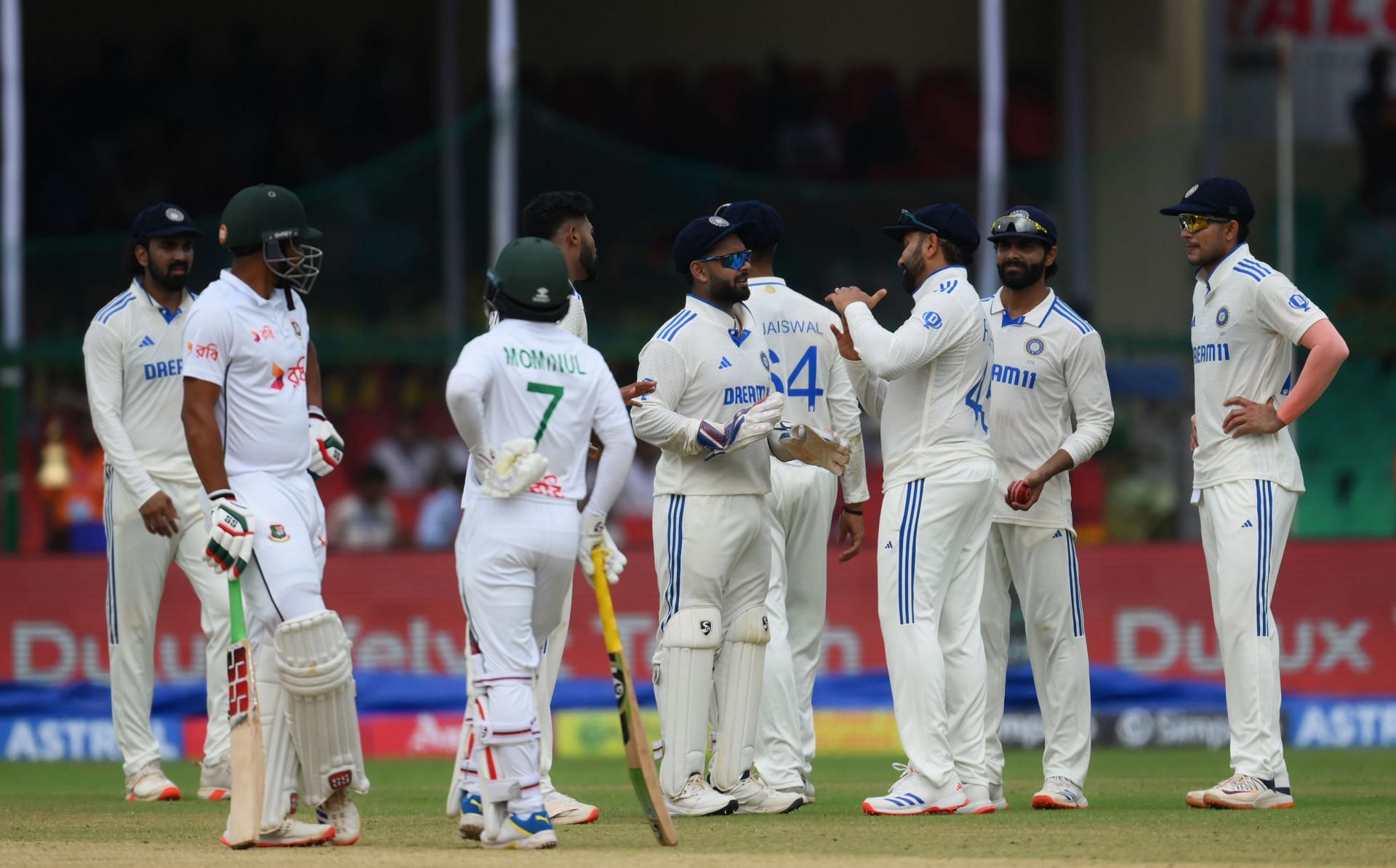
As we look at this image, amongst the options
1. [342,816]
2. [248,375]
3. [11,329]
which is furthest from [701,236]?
[11,329]

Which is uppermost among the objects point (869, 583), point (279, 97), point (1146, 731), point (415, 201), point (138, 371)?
point (279, 97)

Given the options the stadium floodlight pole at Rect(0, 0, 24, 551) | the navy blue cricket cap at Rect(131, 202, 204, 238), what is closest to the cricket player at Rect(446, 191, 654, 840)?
the navy blue cricket cap at Rect(131, 202, 204, 238)

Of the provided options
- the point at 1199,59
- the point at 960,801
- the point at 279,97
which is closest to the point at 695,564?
the point at 960,801

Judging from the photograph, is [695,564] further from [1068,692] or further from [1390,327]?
[1390,327]

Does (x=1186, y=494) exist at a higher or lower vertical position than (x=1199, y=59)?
lower

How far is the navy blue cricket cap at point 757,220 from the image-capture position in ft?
25.8

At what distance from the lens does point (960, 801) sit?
7.52 meters

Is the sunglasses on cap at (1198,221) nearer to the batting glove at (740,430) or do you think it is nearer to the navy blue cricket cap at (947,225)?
the navy blue cricket cap at (947,225)

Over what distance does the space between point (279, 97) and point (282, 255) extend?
1417 centimetres

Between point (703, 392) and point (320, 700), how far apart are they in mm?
1971

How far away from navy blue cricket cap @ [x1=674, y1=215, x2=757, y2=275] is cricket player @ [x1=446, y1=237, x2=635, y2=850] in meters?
1.07

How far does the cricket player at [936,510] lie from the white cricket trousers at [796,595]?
0.64 meters

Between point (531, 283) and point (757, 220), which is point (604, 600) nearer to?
point (531, 283)

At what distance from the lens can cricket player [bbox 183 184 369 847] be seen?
257 inches
